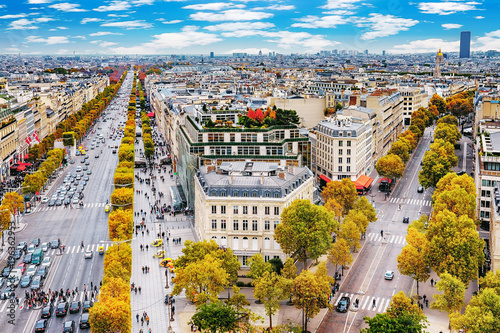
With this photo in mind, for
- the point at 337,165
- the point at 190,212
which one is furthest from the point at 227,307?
the point at 337,165

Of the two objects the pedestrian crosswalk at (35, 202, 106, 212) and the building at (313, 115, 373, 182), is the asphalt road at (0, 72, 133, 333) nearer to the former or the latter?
the pedestrian crosswalk at (35, 202, 106, 212)

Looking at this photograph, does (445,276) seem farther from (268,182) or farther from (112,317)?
(112,317)

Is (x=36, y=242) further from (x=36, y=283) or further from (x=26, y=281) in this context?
(x=36, y=283)

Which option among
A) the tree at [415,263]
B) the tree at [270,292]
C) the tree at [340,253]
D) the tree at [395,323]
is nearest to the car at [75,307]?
the tree at [270,292]

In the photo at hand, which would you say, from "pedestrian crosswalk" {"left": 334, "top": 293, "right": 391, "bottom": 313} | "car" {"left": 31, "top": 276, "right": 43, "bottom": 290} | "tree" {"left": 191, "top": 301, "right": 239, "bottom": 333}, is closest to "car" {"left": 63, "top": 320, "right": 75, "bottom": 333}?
"car" {"left": 31, "top": 276, "right": 43, "bottom": 290}

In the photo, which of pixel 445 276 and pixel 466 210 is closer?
pixel 445 276

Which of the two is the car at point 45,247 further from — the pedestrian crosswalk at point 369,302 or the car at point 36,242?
the pedestrian crosswalk at point 369,302
